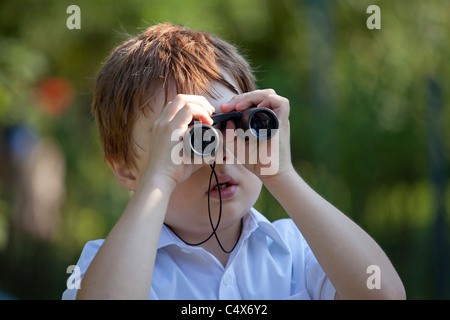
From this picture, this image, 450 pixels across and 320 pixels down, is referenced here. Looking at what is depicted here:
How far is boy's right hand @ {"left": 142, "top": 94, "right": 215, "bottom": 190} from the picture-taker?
155 cm

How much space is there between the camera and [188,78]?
5.87ft

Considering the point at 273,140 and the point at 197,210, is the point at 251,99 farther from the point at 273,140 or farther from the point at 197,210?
the point at 197,210

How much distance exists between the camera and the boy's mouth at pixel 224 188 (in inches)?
68.3

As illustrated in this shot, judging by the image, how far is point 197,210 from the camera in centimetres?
174

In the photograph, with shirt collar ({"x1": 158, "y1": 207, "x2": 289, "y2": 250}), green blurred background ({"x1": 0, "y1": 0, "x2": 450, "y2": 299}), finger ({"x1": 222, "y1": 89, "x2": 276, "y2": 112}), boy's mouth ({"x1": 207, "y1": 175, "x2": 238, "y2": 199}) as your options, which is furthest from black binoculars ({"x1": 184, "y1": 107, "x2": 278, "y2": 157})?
green blurred background ({"x1": 0, "y1": 0, "x2": 450, "y2": 299})

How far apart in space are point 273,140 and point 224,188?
8.9 inches

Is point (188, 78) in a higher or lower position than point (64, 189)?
higher

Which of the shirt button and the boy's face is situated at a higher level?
the boy's face

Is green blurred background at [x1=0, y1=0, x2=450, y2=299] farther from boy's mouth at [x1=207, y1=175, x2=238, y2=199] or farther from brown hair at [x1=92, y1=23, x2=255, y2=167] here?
boy's mouth at [x1=207, y1=175, x2=238, y2=199]

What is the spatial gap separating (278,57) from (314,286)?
5822mm

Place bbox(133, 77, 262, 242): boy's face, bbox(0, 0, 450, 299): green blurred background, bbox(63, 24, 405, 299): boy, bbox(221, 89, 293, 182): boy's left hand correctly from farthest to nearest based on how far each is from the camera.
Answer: bbox(0, 0, 450, 299): green blurred background
bbox(133, 77, 262, 242): boy's face
bbox(221, 89, 293, 182): boy's left hand
bbox(63, 24, 405, 299): boy

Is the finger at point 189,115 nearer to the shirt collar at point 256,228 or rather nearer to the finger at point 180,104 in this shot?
Answer: the finger at point 180,104
